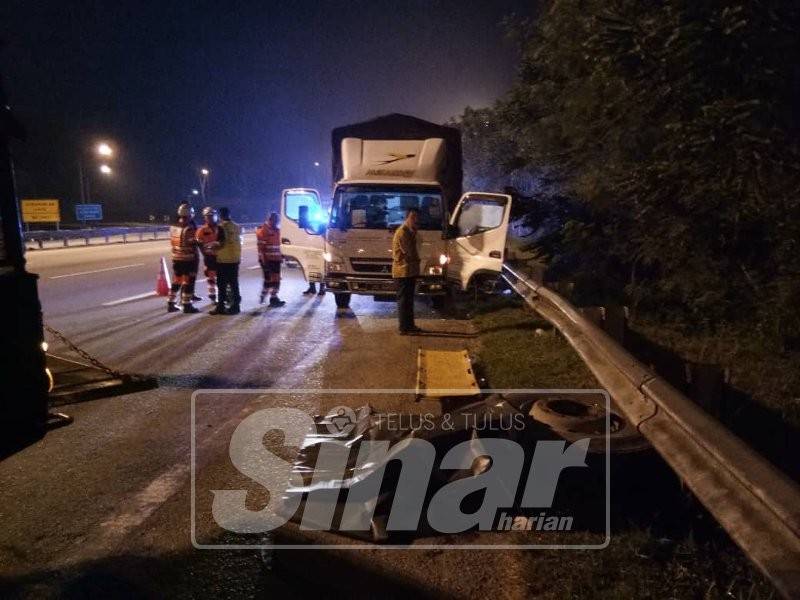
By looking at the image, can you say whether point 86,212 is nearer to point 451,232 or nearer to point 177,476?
point 451,232

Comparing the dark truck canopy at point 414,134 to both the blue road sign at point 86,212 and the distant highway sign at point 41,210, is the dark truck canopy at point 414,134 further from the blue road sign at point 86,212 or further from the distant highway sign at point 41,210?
the blue road sign at point 86,212

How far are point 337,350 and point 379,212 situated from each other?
11.7ft

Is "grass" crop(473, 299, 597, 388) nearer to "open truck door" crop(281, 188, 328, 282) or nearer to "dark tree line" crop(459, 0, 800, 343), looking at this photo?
"dark tree line" crop(459, 0, 800, 343)

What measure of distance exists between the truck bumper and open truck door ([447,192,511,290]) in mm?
274

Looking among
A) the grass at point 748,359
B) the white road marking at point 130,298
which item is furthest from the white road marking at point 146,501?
the white road marking at point 130,298

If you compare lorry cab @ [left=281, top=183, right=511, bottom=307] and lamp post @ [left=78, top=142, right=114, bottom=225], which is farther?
lamp post @ [left=78, top=142, right=114, bottom=225]

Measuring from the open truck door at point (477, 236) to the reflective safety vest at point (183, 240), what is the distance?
14.5 ft

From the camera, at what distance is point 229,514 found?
3422 mm

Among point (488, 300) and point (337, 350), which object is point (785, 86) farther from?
point (488, 300)

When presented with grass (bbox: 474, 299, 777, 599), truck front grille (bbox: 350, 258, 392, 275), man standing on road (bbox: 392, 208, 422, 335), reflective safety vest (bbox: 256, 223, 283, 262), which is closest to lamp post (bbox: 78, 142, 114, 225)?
reflective safety vest (bbox: 256, 223, 283, 262)

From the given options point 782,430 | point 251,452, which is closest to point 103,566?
point 251,452

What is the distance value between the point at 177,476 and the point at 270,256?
7.85 meters

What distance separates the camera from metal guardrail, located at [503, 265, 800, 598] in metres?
1.92

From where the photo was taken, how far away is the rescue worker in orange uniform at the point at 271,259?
442 inches
